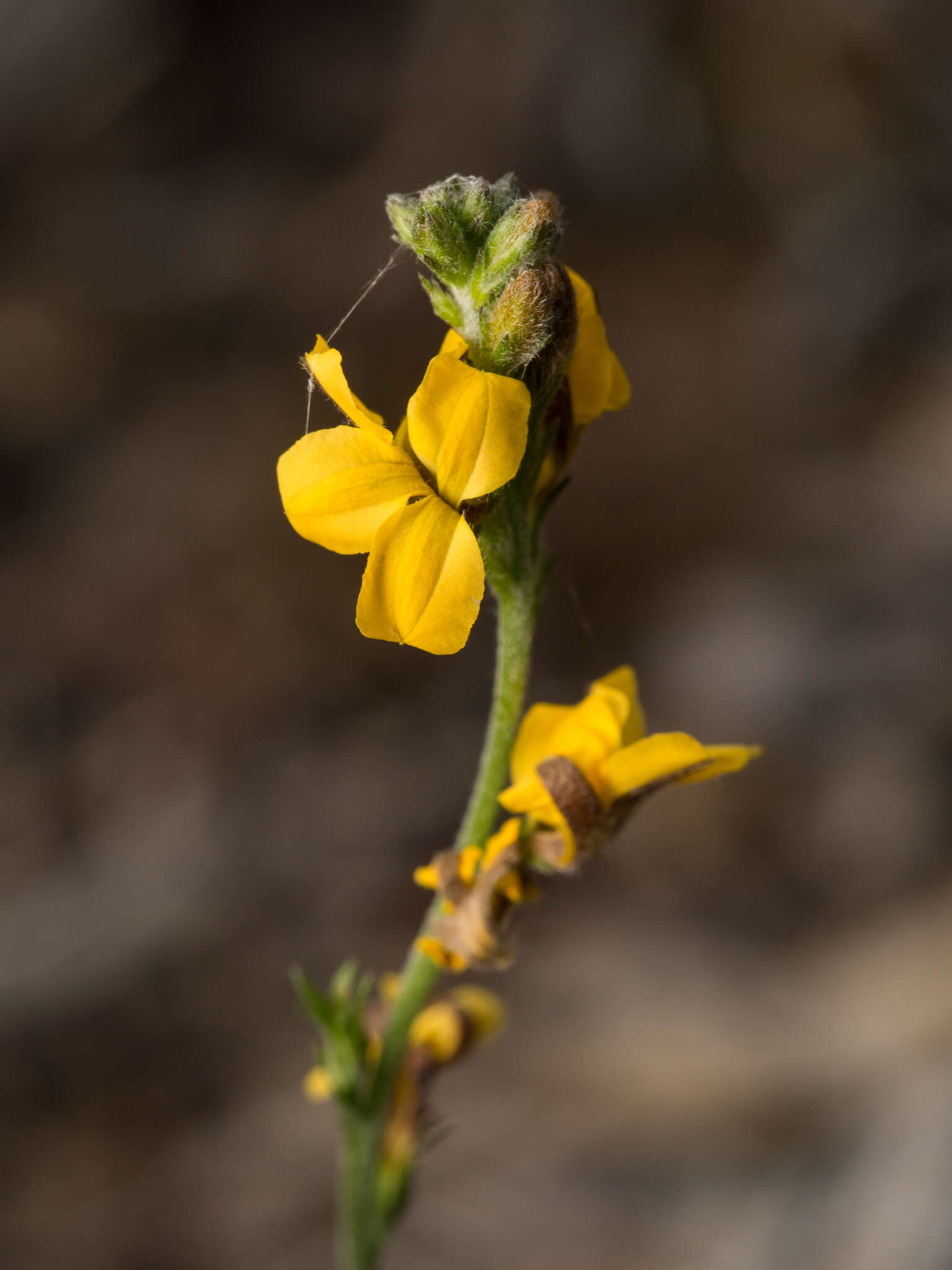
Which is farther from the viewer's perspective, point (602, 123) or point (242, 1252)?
point (602, 123)

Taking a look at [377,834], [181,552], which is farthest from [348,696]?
[181,552]

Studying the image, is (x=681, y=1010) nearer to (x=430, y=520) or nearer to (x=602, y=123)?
(x=430, y=520)

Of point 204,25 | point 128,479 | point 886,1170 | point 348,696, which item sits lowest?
point 886,1170

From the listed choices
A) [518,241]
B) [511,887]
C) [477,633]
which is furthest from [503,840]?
[477,633]

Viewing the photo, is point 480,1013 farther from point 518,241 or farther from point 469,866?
point 518,241

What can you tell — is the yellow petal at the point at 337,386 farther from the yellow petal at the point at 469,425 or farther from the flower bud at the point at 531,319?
the flower bud at the point at 531,319

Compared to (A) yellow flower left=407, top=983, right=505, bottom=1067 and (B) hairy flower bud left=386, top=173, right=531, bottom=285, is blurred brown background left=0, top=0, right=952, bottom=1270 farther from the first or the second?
(B) hairy flower bud left=386, top=173, right=531, bottom=285
